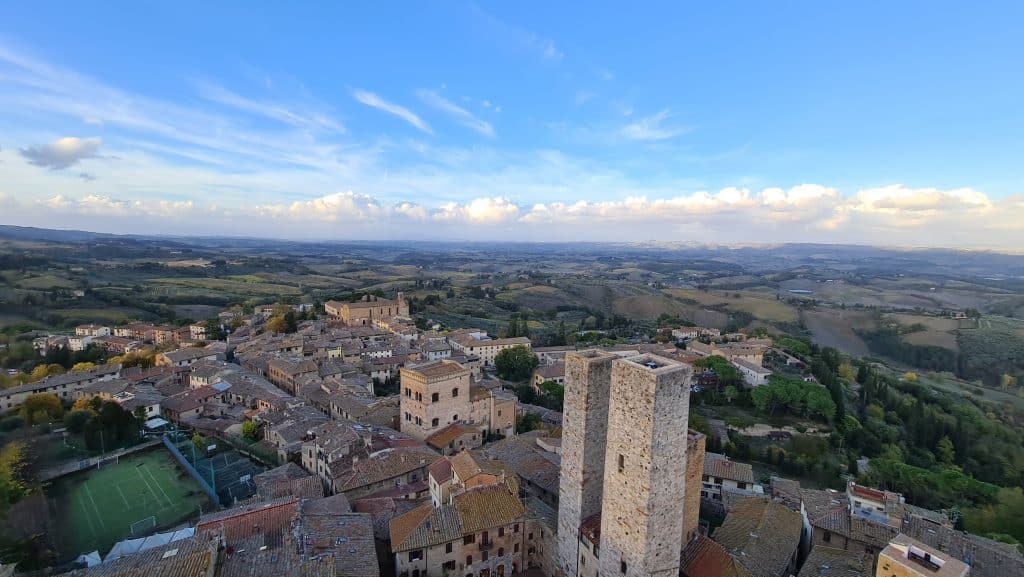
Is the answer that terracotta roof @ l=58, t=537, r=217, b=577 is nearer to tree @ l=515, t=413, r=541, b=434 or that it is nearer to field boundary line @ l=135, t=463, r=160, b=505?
field boundary line @ l=135, t=463, r=160, b=505

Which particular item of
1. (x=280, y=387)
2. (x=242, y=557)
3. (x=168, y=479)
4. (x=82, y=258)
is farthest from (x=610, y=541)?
(x=82, y=258)

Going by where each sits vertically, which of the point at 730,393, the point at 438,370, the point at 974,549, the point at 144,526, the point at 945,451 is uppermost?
the point at 438,370

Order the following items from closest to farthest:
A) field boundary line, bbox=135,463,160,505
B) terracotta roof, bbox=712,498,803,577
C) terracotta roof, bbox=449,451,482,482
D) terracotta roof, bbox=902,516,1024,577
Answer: terracotta roof, bbox=902,516,1024,577
terracotta roof, bbox=712,498,803,577
terracotta roof, bbox=449,451,482,482
field boundary line, bbox=135,463,160,505

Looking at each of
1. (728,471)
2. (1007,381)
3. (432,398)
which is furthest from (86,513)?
(1007,381)

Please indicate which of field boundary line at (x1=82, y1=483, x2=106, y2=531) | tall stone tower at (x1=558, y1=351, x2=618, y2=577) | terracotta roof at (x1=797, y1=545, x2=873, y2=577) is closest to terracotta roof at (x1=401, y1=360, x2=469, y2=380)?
tall stone tower at (x1=558, y1=351, x2=618, y2=577)

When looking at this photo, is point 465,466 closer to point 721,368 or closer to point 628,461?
point 628,461

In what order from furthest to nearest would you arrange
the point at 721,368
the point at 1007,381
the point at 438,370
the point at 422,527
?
the point at 1007,381 < the point at 721,368 < the point at 438,370 < the point at 422,527
